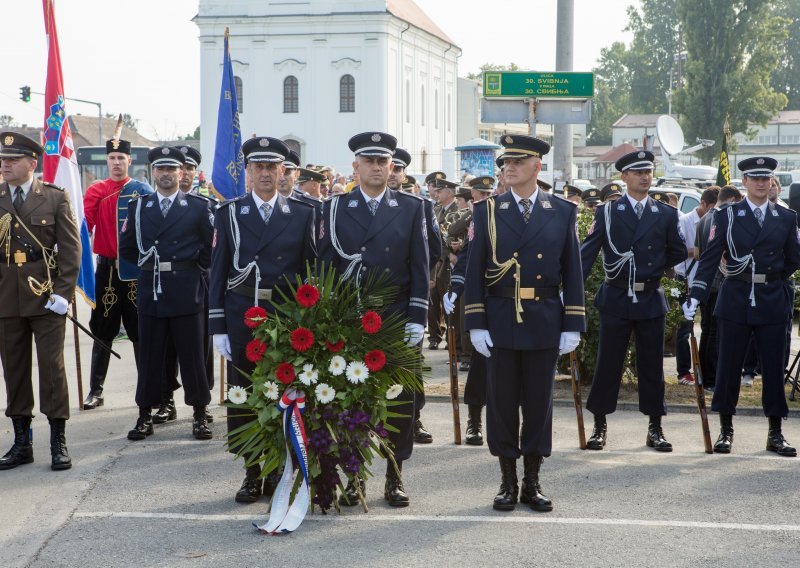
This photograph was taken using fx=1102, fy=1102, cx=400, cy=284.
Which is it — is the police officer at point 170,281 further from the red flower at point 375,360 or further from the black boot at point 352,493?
the red flower at point 375,360

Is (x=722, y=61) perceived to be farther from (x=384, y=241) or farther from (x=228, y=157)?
(x=384, y=241)

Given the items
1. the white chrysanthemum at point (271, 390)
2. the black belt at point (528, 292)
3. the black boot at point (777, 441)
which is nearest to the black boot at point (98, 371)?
the white chrysanthemum at point (271, 390)

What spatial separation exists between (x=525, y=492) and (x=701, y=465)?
1.72 m

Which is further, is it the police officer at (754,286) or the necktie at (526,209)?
the police officer at (754,286)

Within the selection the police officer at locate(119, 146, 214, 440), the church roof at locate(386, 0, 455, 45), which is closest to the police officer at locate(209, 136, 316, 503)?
the police officer at locate(119, 146, 214, 440)

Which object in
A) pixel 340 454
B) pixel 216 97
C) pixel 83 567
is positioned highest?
pixel 216 97

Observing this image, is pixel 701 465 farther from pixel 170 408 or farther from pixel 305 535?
pixel 170 408

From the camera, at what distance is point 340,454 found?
20.7 feet

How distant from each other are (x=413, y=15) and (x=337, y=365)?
237ft

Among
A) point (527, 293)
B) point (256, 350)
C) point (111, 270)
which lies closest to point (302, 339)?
point (256, 350)

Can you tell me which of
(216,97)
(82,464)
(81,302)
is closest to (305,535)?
(82,464)

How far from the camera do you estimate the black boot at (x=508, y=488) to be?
653 cm

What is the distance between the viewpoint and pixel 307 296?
6.25 metres

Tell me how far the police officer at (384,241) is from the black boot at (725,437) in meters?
2.64
